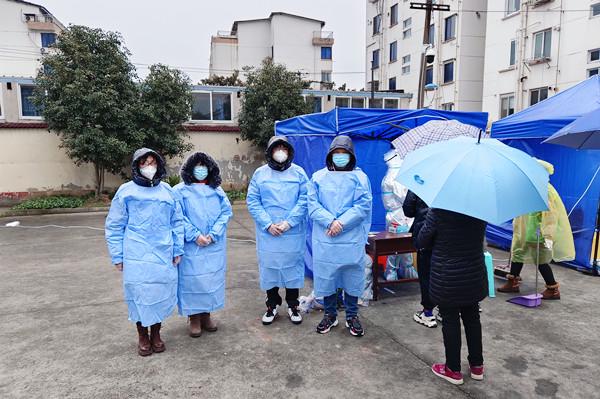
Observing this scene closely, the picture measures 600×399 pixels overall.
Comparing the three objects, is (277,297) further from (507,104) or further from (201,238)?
(507,104)

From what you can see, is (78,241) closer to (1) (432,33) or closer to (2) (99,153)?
(2) (99,153)

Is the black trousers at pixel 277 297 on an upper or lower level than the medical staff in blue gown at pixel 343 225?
lower

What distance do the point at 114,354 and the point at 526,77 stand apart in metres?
17.1

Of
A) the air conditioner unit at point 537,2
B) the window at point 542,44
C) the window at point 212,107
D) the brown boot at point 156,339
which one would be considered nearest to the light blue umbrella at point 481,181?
the brown boot at point 156,339

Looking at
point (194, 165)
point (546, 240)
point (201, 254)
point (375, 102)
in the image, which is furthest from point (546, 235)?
point (375, 102)

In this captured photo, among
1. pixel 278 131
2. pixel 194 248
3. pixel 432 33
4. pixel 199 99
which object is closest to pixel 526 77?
pixel 432 33

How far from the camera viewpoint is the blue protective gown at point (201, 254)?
3.36m

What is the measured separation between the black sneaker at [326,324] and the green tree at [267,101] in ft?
33.8

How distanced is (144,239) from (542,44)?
16.9 meters

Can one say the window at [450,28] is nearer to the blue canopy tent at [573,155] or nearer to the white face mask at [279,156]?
Answer: the blue canopy tent at [573,155]

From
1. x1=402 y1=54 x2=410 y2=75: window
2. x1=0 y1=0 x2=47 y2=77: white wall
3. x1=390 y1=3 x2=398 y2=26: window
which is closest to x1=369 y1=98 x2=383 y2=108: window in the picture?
x1=402 y1=54 x2=410 y2=75: window

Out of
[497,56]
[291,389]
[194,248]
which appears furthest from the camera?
[497,56]

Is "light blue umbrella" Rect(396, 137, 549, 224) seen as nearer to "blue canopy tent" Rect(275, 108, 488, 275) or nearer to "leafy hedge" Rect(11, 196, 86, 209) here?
"blue canopy tent" Rect(275, 108, 488, 275)

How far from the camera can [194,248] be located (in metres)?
3.34
